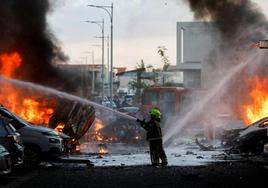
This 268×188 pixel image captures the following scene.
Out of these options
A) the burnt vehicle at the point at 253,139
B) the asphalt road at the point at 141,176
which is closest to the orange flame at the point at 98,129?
the burnt vehicle at the point at 253,139

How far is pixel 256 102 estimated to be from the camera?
1189 inches

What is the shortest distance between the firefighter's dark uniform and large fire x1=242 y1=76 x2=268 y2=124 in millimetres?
11108

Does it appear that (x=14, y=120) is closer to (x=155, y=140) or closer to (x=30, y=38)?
(x=155, y=140)

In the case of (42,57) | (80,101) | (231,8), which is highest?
(231,8)

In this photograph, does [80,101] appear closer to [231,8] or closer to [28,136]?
[28,136]

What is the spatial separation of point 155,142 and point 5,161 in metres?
5.92

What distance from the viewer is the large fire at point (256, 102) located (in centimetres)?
2955

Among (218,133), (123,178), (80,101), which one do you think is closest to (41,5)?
(80,101)

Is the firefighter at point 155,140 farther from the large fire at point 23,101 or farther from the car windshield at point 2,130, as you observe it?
the large fire at point 23,101

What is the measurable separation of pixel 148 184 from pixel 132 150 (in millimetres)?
11148

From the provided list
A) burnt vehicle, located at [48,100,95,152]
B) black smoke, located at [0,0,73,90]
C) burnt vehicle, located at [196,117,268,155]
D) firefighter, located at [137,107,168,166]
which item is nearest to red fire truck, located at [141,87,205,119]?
black smoke, located at [0,0,73,90]

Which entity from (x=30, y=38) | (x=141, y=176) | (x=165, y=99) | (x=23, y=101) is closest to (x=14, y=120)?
(x=141, y=176)

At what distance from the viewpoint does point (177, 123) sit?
28.9 meters

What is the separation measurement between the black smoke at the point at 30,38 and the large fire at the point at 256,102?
839 cm
